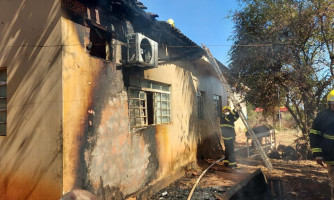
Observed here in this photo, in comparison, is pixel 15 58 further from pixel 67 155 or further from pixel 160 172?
pixel 160 172

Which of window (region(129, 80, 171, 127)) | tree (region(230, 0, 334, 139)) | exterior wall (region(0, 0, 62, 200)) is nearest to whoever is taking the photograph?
exterior wall (region(0, 0, 62, 200))

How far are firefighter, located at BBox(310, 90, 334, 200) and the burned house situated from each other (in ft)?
11.7

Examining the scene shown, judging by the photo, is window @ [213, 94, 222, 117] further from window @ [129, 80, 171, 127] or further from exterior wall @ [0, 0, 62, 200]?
exterior wall @ [0, 0, 62, 200]

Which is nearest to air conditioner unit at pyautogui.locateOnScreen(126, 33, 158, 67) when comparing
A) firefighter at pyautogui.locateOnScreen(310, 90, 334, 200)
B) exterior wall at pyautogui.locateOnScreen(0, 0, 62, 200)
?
exterior wall at pyautogui.locateOnScreen(0, 0, 62, 200)

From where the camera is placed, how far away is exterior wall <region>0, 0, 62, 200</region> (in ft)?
12.7

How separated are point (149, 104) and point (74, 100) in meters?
2.70

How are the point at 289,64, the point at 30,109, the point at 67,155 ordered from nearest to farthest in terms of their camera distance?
the point at 67,155, the point at 30,109, the point at 289,64

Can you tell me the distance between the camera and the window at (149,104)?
5.58 m

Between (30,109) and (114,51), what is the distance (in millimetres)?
1961

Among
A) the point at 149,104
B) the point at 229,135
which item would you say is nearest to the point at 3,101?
the point at 149,104

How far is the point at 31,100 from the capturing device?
4.09 metres

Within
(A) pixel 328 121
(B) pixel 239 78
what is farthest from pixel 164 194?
(B) pixel 239 78

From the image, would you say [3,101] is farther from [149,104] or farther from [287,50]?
[287,50]

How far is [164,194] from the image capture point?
5.84m
